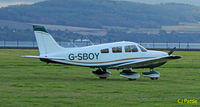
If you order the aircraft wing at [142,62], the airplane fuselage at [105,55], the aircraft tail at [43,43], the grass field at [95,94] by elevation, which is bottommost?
the grass field at [95,94]

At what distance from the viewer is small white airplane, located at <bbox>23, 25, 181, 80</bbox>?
92.8 ft

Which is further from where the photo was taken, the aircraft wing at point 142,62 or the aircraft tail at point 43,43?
the aircraft wing at point 142,62

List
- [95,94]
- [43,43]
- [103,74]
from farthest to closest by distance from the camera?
[103,74] < [43,43] < [95,94]

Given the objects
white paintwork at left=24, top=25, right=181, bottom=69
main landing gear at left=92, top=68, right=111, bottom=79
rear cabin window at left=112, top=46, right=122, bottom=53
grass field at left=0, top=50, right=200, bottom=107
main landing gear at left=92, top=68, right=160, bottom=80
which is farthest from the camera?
main landing gear at left=92, top=68, right=111, bottom=79

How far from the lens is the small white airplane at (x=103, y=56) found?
28.3 m

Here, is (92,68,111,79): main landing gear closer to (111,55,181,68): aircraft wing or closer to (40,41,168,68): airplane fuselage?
(40,41,168,68): airplane fuselage

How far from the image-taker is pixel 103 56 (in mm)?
28922

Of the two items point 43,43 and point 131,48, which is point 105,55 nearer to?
point 131,48

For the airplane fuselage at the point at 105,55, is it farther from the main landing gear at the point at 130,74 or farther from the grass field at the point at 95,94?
the grass field at the point at 95,94

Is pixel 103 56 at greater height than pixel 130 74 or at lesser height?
greater

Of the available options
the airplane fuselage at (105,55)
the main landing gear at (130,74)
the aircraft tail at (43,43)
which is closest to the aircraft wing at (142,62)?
the airplane fuselage at (105,55)

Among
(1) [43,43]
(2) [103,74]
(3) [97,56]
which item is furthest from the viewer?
(2) [103,74]

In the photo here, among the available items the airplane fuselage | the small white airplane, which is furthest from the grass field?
the airplane fuselage

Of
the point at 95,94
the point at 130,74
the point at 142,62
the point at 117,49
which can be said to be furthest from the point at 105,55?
the point at 95,94
